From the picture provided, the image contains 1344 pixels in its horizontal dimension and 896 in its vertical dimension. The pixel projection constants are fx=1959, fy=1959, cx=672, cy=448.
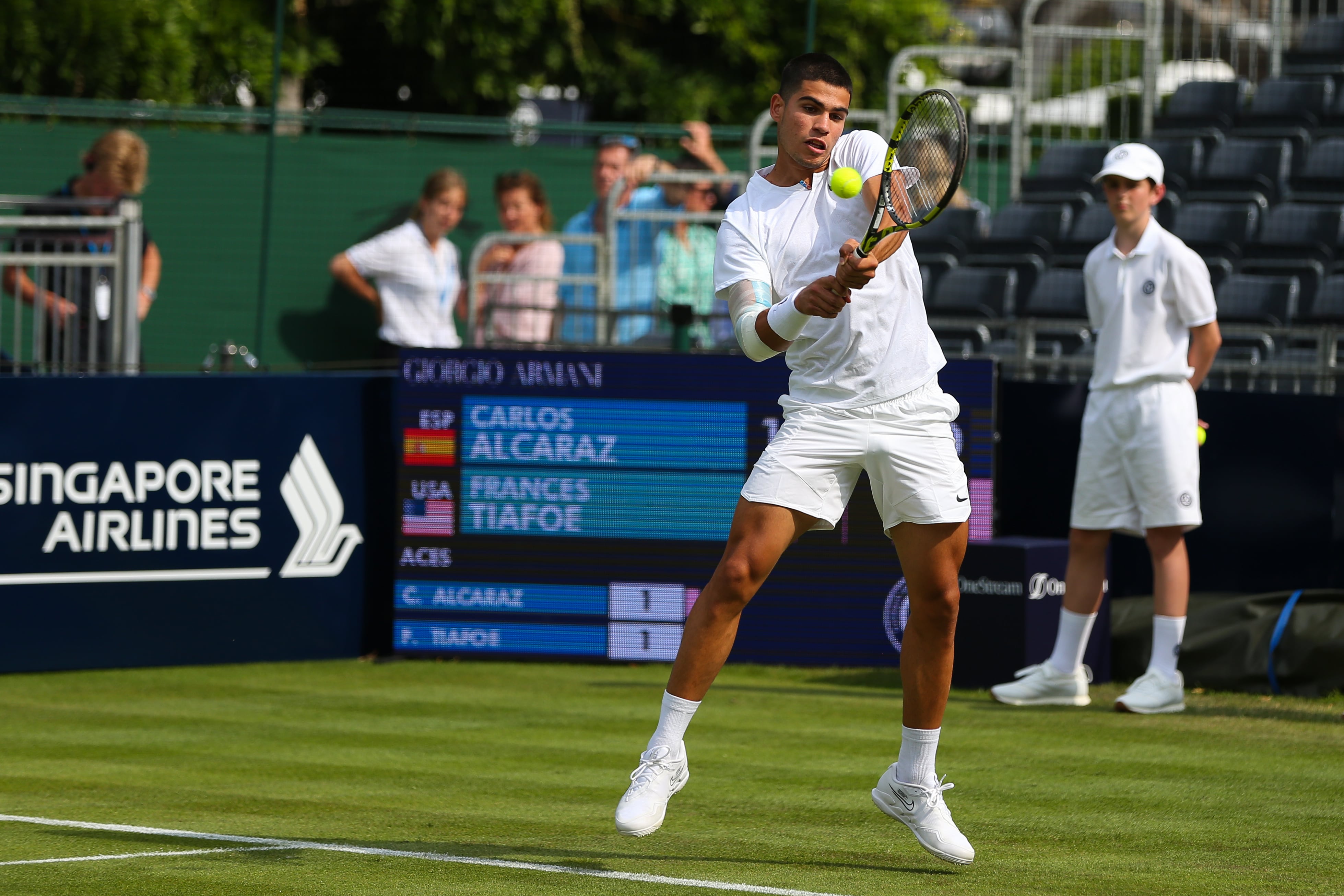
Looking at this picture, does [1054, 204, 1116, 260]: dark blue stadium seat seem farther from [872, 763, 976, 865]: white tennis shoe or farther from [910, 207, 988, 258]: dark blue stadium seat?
[872, 763, 976, 865]: white tennis shoe

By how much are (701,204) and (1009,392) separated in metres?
4.07

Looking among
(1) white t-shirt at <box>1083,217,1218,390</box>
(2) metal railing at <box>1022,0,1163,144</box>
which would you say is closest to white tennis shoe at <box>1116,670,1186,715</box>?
(1) white t-shirt at <box>1083,217,1218,390</box>

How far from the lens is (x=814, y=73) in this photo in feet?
18.5

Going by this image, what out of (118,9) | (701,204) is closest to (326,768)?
(701,204)

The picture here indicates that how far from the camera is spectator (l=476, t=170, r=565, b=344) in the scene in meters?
13.3

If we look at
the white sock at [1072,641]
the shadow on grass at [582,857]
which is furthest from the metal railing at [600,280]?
the shadow on grass at [582,857]

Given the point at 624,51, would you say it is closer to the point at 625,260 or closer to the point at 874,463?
the point at 625,260

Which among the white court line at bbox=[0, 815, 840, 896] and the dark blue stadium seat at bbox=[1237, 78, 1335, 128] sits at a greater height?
the dark blue stadium seat at bbox=[1237, 78, 1335, 128]

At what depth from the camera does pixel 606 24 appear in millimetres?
24516

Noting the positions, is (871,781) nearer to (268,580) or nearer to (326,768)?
(326,768)

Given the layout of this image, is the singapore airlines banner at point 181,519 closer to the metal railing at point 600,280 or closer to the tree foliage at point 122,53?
the metal railing at point 600,280

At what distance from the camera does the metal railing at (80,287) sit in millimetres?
10977

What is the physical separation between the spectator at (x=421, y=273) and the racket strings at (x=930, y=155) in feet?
30.0

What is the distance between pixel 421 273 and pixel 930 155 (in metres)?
9.47
